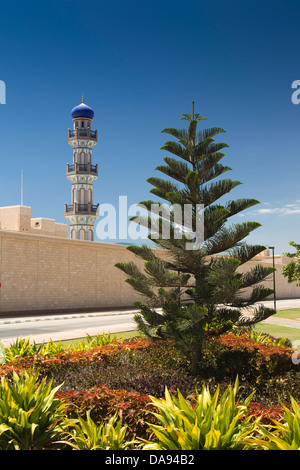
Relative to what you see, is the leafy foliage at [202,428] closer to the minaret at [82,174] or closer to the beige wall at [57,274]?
the beige wall at [57,274]

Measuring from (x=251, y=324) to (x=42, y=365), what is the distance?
3497mm

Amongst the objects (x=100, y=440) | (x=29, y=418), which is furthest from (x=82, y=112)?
(x=100, y=440)

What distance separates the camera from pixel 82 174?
5384 centimetres

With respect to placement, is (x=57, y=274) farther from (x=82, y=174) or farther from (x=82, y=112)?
(x=82, y=112)

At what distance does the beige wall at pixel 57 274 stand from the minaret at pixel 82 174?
2438 cm

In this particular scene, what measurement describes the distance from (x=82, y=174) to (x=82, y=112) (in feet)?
24.8

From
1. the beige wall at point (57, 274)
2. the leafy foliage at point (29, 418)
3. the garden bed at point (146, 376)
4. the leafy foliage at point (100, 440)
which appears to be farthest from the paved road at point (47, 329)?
the leafy foliage at point (100, 440)

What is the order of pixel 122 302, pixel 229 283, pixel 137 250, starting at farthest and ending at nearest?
pixel 122 302, pixel 137 250, pixel 229 283

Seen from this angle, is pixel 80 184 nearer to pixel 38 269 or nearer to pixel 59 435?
pixel 38 269

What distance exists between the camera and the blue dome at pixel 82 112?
54.2 m

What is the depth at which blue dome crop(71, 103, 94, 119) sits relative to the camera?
178 ft

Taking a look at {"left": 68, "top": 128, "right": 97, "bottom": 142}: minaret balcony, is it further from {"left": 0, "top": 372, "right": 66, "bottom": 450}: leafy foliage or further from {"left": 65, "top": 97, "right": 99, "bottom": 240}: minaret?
{"left": 0, "top": 372, "right": 66, "bottom": 450}: leafy foliage

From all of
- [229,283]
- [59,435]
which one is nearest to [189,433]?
[59,435]

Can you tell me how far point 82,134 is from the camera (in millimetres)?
53719
